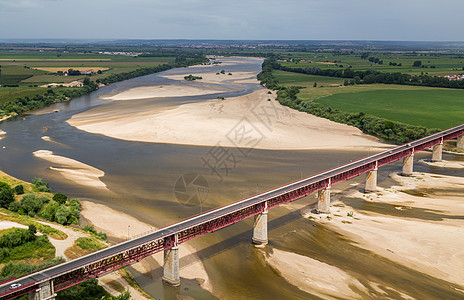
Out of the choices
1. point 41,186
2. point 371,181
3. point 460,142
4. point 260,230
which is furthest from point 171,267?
point 460,142

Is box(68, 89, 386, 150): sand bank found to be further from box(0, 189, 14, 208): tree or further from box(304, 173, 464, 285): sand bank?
box(0, 189, 14, 208): tree

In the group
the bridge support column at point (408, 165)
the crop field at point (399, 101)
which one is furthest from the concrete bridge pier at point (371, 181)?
the crop field at point (399, 101)

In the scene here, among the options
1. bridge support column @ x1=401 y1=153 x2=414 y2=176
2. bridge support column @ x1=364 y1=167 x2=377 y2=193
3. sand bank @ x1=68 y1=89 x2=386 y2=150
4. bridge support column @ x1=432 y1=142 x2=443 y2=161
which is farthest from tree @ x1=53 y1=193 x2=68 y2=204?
bridge support column @ x1=432 y1=142 x2=443 y2=161

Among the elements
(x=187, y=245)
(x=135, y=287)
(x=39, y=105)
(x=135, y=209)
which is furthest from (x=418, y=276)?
(x=39, y=105)

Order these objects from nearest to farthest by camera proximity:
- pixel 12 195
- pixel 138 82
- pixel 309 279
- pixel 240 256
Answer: pixel 309 279 → pixel 240 256 → pixel 12 195 → pixel 138 82

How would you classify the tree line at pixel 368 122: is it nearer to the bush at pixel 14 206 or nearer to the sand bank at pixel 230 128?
the sand bank at pixel 230 128

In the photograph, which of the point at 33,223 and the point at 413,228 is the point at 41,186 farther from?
the point at 413,228

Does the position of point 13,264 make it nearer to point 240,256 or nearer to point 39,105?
point 240,256
